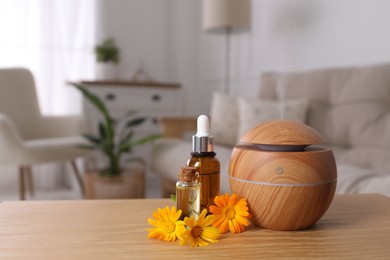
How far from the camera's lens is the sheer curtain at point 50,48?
10.4 ft

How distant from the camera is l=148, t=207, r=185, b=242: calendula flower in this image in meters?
0.60

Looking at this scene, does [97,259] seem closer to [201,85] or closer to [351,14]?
[351,14]

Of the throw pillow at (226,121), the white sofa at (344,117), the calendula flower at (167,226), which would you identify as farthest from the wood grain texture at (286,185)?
the throw pillow at (226,121)

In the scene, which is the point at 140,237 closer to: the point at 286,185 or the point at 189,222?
the point at 189,222

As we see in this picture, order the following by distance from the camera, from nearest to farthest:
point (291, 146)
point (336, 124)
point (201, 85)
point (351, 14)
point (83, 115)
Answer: point (291, 146)
point (336, 124)
point (351, 14)
point (83, 115)
point (201, 85)

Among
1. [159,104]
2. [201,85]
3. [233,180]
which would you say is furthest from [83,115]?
[233,180]

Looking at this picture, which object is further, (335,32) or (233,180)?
(335,32)

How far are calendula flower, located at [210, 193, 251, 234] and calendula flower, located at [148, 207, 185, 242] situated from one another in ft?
0.20

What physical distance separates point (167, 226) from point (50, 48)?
9.73 ft

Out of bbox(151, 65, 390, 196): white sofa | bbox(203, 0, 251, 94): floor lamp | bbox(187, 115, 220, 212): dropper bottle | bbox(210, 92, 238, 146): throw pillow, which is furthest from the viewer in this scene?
bbox(203, 0, 251, 94): floor lamp

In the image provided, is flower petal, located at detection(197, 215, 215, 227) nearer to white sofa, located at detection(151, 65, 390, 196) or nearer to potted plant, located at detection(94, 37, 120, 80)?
white sofa, located at detection(151, 65, 390, 196)

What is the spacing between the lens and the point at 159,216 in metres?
0.62

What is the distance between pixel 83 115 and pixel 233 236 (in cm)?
244

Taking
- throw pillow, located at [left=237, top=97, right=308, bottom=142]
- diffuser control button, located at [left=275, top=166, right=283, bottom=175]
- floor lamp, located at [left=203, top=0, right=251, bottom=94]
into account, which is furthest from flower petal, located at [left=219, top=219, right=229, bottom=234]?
floor lamp, located at [left=203, top=0, right=251, bottom=94]
